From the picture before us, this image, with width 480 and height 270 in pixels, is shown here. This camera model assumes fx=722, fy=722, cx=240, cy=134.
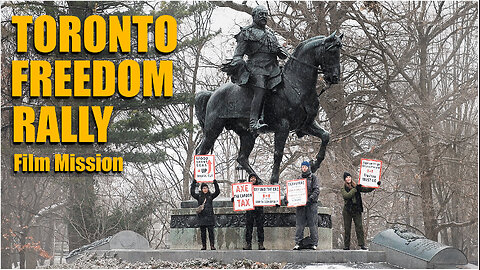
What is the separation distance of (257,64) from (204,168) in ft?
7.23

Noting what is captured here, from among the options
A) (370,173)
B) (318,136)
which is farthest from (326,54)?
(370,173)

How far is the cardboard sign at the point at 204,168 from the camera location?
535 inches

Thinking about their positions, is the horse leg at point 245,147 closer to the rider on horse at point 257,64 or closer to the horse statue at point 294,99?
the horse statue at point 294,99

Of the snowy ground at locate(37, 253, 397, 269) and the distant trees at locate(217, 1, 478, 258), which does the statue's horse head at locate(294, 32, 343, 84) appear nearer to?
the snowy ground at locate(37, 253, 397, 269)

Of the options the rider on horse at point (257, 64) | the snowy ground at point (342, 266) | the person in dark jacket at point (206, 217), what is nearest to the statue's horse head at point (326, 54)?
the rider on horse at point (257, 64)

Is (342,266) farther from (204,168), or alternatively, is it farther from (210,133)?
(210,133)

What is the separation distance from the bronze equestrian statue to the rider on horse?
0.21ft

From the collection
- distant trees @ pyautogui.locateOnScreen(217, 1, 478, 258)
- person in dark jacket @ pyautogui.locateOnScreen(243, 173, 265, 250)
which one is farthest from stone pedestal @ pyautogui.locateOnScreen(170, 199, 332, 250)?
distant trees @ pyautogui.locateOnScreen(217, 1, 478, 258)

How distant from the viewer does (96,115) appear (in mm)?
26828

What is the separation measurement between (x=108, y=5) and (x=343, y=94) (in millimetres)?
10506

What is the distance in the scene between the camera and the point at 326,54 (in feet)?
41.6

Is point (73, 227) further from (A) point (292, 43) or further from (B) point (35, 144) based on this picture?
(A) point (292, 43)

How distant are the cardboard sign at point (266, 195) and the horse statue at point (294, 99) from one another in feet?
2.46

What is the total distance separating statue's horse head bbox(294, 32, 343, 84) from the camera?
496 inches
